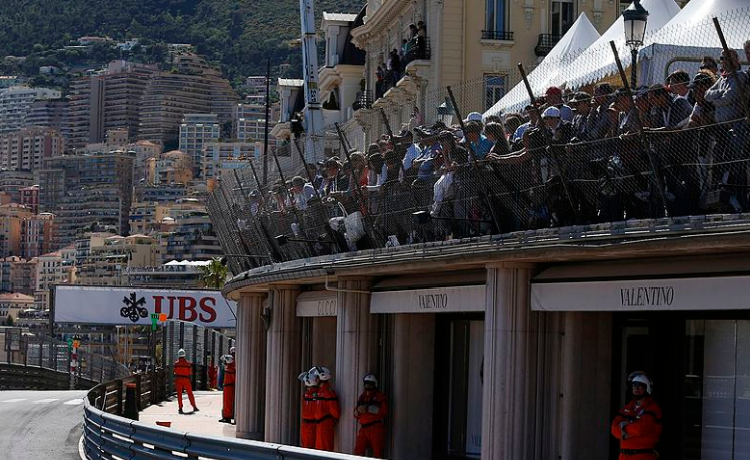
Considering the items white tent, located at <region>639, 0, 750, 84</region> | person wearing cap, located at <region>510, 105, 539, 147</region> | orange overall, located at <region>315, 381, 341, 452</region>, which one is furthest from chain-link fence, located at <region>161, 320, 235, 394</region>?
person wearing cap, located at <region>510, 105, 539, 147</region>

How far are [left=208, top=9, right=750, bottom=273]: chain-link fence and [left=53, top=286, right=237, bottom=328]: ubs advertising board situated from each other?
41983 millimetres

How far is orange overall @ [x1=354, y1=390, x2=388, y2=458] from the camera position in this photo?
19.8m

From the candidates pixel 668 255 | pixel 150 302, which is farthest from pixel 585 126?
pixel 150 302

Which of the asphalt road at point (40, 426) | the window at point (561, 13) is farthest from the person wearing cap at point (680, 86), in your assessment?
the window at point (561, 13)

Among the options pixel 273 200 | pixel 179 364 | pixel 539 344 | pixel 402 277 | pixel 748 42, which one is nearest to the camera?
pixel 748 42

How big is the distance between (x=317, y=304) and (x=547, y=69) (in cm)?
460

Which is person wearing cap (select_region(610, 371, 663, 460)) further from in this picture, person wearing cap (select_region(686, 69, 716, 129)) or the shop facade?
person wearing cap (select_region(686, 69, 716, 129))

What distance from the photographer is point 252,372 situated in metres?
28.4

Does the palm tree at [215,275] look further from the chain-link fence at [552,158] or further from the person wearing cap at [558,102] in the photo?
the person wearing cap at [558,102]

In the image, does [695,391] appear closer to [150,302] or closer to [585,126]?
[585,126]

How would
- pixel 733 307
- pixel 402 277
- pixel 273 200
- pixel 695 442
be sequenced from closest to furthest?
1. pixel 733 307
2. pixel 695 442
3. pixel 402 277
4. pixel 273 200

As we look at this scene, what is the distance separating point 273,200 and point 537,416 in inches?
317

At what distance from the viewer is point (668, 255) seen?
564 inches

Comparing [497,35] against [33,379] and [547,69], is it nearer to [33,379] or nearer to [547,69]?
[547,69]
